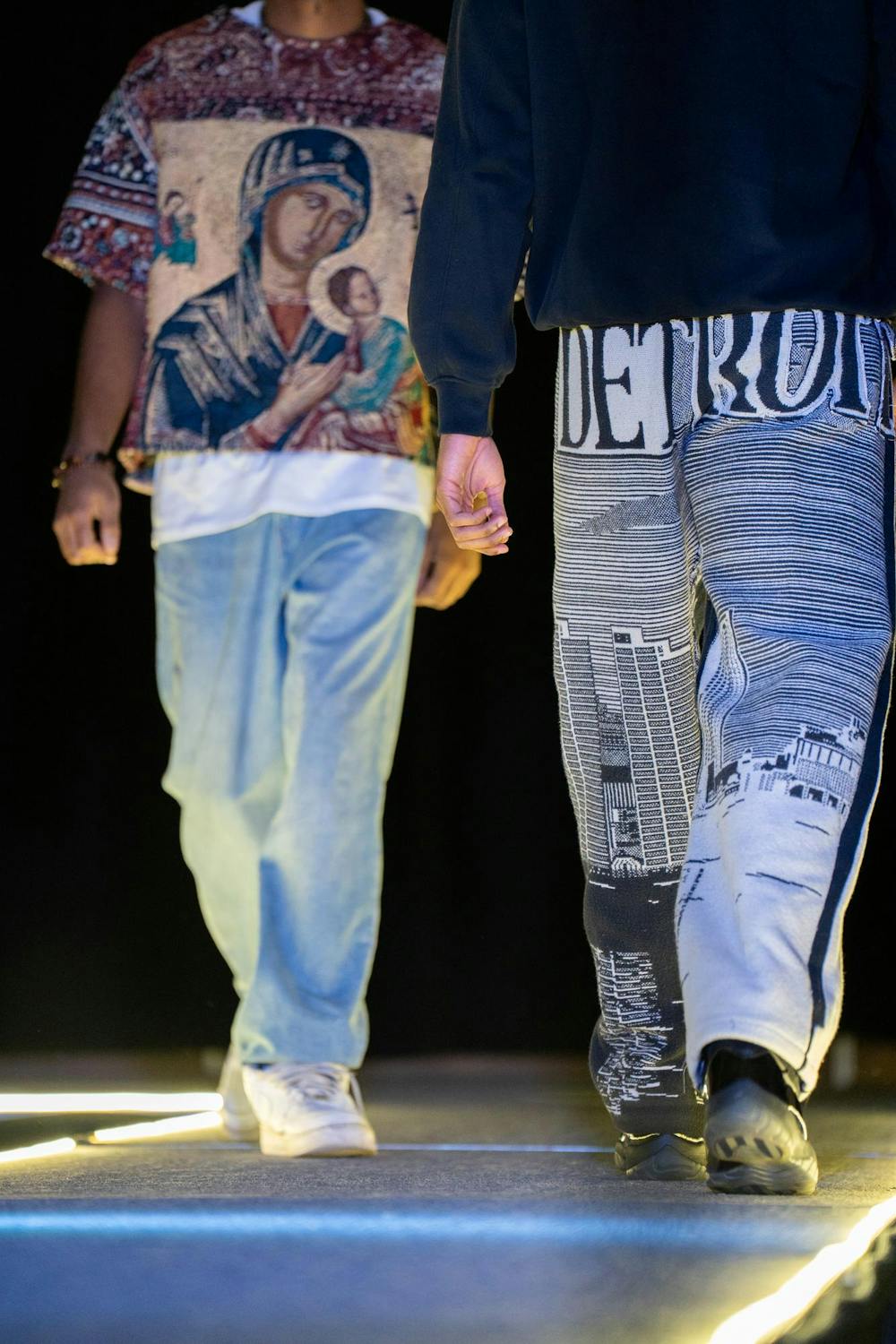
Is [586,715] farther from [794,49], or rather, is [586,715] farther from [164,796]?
[164,796]

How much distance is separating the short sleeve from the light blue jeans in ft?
1.38

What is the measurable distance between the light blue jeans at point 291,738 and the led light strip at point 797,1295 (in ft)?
3.88

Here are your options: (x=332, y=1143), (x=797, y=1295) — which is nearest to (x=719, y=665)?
(x=797, y=1295)

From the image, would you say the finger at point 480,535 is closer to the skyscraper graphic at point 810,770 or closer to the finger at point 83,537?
the skyscraper graphic at point 810,770

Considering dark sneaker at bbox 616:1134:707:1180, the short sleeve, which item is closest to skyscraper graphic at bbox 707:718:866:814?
dark sneaker at bbox 616:1134:707:1180

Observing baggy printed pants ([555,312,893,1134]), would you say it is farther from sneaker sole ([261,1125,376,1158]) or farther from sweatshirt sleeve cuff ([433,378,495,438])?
sneaker sole ([261,1125,376,1158])

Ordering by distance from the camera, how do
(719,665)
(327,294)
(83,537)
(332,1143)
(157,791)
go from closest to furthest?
(719,665) < (332,1143) < (327,294) < (83,537) < (157,791)

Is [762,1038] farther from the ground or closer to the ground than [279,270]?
closer to the ground

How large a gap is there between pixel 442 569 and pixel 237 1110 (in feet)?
2.52

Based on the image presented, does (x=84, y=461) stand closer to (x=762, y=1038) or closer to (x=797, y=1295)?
(x=762, y=1038)

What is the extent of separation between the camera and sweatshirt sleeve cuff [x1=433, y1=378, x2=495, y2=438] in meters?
1.76

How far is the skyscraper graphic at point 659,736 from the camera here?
166cm

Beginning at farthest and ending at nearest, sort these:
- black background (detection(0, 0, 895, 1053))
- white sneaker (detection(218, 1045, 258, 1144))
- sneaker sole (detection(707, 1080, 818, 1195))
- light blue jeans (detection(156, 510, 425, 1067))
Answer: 1. black background (detection(0, 0, 895, 1053))
2. white sneaker (detection(218, 1045, 258, 1144))
3. light blue jeans (detection(156, 510, 425, 1067))
4. sneaker sole (detection(707, 1080, 818, 1195))

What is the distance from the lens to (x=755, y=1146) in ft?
4.30
